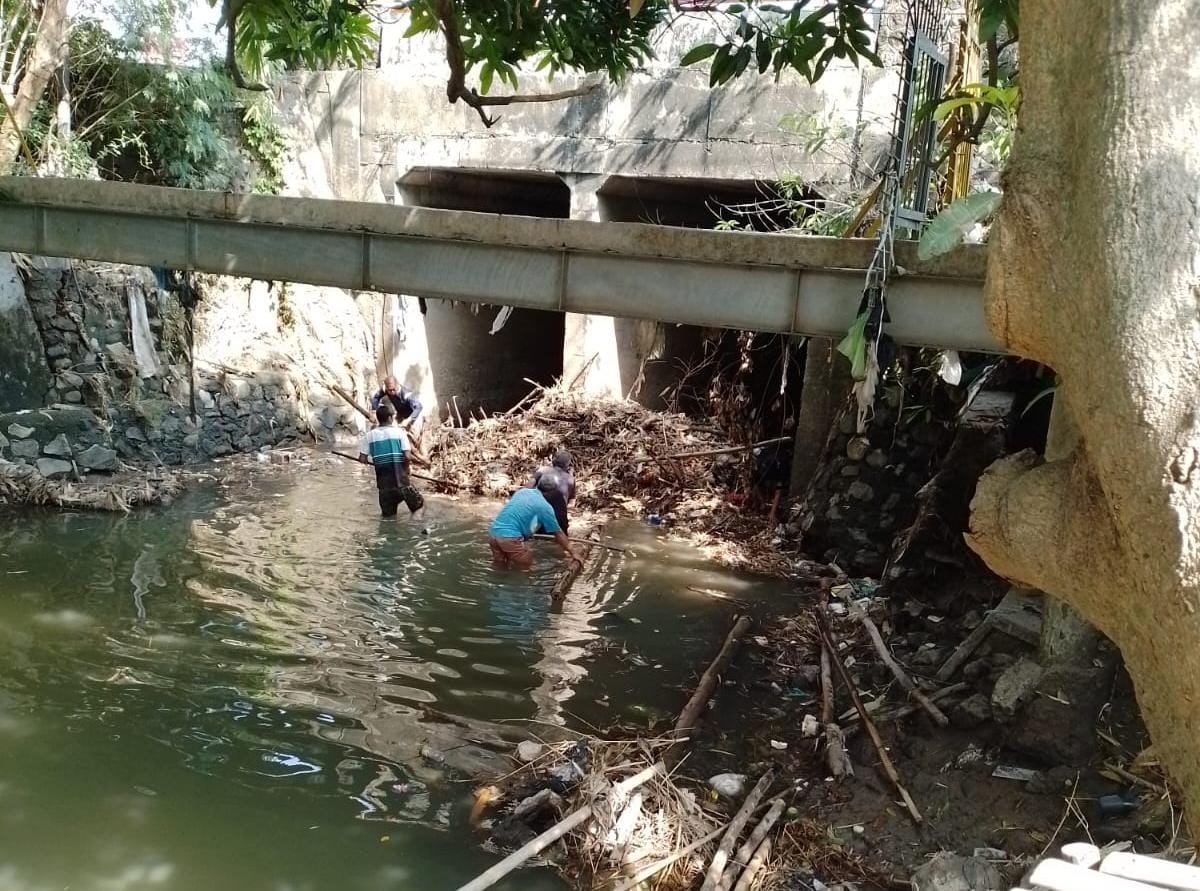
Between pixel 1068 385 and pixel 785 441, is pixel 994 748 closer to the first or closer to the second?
pixel 1068 385

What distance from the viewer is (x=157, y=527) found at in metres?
10.4

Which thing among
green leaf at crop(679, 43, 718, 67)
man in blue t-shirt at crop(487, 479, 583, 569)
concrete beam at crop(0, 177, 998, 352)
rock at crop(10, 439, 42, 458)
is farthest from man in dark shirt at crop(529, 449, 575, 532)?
rock at crop(10, 439, 42, 458)

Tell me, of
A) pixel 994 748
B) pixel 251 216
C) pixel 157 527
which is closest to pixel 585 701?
pixel 994 748

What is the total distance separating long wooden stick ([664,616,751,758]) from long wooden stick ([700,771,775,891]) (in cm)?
59

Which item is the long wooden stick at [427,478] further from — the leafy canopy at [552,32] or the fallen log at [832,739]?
the fallen log at [832,739]

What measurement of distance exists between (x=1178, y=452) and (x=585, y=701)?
17.3ft

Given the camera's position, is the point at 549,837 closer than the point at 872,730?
Yes

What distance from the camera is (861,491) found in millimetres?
10234

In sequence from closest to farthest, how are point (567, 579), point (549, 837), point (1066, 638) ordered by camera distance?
point (549, 837)
point (1066, 638)
point (567, 579)

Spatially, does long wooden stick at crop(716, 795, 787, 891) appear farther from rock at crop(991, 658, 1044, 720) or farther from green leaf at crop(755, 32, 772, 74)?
green leaf at crop(755, 32, 772, 74)

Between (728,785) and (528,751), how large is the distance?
122cm

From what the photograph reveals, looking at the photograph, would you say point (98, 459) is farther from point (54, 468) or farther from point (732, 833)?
point (732, 833)

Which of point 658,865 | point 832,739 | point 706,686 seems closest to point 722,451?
point 706,686

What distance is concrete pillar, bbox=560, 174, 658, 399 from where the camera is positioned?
14000mm
